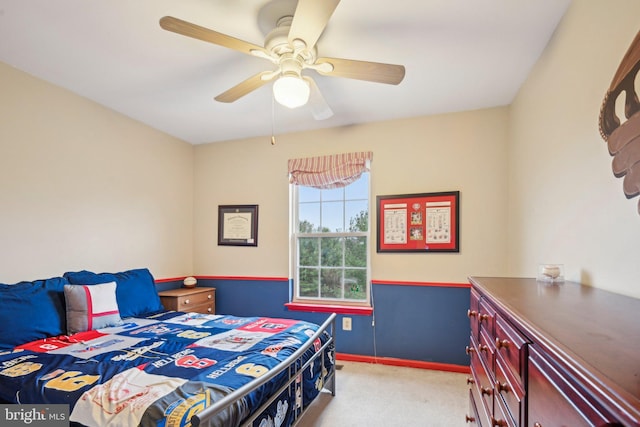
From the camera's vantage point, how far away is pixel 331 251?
355 cm

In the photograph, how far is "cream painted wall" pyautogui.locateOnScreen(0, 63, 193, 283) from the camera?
7.68ft

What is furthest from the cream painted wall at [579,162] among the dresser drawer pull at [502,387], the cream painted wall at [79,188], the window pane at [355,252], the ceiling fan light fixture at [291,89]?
the cream painted wall at [79,188]

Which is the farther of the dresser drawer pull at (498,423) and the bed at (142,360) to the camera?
the bed at (142,360)

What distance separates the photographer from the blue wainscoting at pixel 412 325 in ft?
9.84

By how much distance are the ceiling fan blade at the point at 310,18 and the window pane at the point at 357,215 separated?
205 cm

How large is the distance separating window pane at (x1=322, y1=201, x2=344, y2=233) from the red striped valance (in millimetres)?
221

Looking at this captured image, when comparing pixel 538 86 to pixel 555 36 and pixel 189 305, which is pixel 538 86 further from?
pixel 189 305

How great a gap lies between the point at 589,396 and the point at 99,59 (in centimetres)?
301

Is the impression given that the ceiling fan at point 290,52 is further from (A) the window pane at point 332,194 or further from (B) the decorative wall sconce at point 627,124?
(A) the window pane at point 332,194

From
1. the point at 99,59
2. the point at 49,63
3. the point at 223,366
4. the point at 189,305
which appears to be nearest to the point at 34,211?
the point at 49,63

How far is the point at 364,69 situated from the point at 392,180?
167 centimetres

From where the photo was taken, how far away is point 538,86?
2191 millimetres

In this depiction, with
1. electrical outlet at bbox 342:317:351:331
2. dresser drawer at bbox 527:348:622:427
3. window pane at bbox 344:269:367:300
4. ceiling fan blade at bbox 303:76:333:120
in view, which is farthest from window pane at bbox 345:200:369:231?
dresser drawer at bbox 527:348:622:427

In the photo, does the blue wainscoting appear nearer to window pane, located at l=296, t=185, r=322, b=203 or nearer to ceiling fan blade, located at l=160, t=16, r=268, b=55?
window pane, located at l=296, t=185, r=322, b=203
